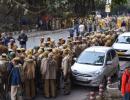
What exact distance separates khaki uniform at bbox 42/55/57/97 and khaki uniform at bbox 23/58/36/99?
1.77ft

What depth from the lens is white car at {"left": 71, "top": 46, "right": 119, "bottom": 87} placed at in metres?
18.5

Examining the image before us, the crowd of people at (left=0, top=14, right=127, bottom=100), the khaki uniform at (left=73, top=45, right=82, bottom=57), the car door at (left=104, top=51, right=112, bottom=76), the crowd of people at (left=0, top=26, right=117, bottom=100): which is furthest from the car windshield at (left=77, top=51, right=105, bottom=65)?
the khaki uniform at (left=73, top=45, right=82, bottom=57)

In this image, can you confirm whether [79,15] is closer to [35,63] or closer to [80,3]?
[80,3]

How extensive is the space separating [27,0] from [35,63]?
727 centimetres

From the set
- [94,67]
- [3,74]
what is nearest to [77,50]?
[94,67]

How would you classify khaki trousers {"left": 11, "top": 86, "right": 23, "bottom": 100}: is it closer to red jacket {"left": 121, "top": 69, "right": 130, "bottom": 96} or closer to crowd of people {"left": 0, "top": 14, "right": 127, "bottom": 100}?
crowd of people {"left": 0, "top": 14, "right": 127, "bottom": 100}

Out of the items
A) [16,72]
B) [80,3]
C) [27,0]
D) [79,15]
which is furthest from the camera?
[16,72]

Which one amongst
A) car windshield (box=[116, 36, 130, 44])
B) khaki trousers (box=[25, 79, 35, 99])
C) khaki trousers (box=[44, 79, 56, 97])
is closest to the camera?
khaki trousers (box=[25, 79, 35, 99])

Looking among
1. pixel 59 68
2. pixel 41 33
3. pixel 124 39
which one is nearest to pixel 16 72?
pixel 59 68

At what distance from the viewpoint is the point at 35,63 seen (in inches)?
673

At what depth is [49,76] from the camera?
17.2 metres

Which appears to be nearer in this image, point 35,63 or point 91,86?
point 35,63

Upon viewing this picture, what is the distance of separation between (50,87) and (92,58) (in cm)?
300

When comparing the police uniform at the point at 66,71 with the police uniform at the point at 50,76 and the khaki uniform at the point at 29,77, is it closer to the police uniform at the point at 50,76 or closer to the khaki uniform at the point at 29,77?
the police uniform at the point at 50,76
